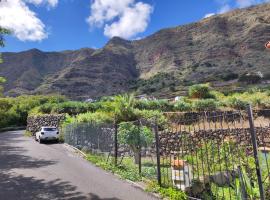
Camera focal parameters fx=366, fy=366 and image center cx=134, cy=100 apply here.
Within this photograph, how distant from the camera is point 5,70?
→ 498 ft

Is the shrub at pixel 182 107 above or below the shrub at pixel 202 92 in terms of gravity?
below

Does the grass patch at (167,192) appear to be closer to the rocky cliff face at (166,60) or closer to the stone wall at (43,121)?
the stone wall at (43,121)

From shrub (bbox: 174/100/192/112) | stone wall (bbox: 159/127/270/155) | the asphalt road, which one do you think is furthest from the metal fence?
shrub (bbox: 174/100/192/112)

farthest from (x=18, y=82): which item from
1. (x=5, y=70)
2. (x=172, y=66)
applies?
(x=172, y=66)

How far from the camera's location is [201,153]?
877 cm

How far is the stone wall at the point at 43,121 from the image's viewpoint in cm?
3888

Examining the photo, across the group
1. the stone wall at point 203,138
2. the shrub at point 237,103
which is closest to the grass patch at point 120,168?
the stone wall at point 203,138

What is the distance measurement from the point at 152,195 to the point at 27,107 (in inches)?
2348

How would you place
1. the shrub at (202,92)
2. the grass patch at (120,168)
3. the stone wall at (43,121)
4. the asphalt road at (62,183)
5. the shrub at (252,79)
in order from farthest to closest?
1. the shrub at (252,79)
2. the shrub at (202,92)
3. the stone wall at (43,121)
4. the grass patch at (120,168)
5. the asphalt road at (62,183)

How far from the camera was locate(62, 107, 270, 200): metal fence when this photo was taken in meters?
8.09

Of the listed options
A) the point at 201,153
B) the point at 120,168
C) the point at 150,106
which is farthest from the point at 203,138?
the point at 150,106

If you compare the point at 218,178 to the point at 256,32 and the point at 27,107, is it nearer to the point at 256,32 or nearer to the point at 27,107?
the point at 27,107

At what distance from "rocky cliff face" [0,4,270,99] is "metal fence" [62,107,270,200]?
68585 mm

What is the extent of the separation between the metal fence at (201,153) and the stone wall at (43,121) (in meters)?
9.10
